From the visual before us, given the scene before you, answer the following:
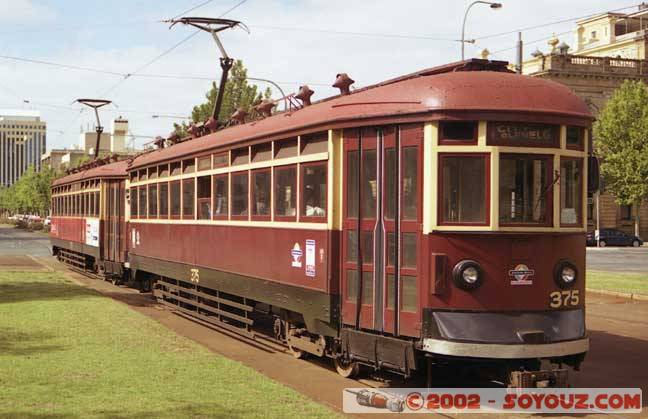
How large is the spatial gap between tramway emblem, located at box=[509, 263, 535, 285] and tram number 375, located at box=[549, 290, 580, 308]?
0.30 m

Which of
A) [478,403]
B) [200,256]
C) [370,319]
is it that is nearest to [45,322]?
[200,256]

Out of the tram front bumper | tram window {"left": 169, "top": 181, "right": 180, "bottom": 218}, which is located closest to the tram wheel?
the tram front bumper

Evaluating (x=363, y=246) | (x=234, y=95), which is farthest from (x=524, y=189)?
(x=234, y=95)

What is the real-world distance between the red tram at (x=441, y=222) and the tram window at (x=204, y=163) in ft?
10.7

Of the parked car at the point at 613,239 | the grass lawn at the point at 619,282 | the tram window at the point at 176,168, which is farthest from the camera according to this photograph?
the parked car at the point at 613,239

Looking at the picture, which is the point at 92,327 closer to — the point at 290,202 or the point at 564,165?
the point at 290,202

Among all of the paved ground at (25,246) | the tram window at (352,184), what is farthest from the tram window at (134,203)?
the paved ground at (25,246)

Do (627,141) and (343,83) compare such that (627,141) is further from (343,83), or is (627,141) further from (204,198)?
(343,83)

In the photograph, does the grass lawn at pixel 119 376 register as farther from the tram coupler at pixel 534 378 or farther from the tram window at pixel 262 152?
the tram window at pixel 262 152

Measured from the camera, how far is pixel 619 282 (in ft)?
74.7

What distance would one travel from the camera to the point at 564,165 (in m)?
8.95

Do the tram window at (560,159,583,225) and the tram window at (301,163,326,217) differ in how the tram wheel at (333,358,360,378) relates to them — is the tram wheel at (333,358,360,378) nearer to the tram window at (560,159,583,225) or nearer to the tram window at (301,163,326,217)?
the tram window at (301,163,326,217)

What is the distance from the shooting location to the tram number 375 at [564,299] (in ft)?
28.6

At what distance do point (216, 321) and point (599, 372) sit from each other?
6.55m
